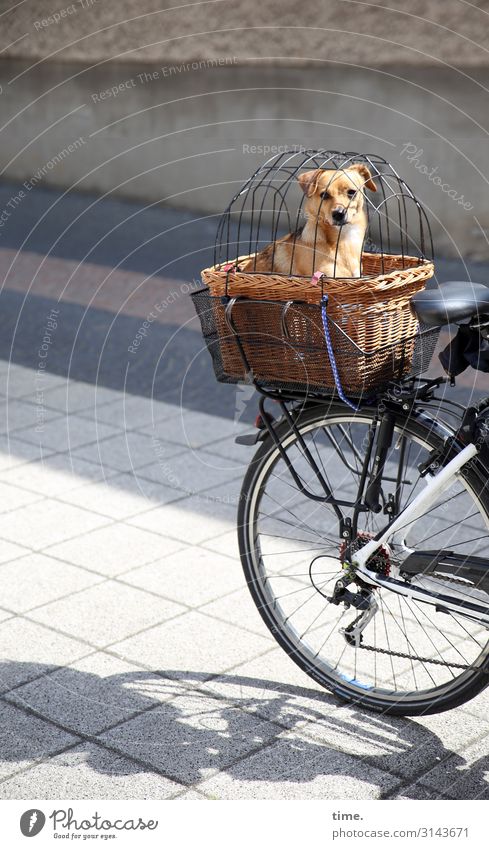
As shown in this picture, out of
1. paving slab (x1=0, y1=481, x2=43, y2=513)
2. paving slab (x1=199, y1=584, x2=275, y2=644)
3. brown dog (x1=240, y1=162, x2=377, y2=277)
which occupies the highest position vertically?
brown dog (x1=240, y1=162, x2=377, y2=277)

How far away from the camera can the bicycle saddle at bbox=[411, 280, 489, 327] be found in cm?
278

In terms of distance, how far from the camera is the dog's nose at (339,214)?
3.11 m

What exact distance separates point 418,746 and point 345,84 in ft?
28.8

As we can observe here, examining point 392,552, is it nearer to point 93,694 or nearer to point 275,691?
point 275,691

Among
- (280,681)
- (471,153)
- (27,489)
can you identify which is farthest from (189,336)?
(280,681)

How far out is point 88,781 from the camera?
2.91 meters

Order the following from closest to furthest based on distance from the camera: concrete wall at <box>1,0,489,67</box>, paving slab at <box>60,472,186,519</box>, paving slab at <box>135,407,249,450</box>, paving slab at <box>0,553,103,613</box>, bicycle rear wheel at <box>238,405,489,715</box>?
bicycle rear wheel at <box>238,405,489,715</box> → paving slab at <box>0,553,103,613</box> → paving slab at <box>60,472,186,519</box> → paving slab at <box>135,407,249,450</box> → concrete wall at <box>1,0,489,67</box>

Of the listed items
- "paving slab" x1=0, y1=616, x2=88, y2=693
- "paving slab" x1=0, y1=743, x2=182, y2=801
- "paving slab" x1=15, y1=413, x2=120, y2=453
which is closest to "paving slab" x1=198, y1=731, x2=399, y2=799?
"paving slab" x1=0, y1=743, x2=182, y2=801

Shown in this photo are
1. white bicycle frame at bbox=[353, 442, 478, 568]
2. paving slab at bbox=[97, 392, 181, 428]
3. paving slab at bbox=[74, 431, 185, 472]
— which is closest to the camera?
white bicycle frame at bbox=[353, 442, 478, 568]

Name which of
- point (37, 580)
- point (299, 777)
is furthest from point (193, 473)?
point (299, 777)

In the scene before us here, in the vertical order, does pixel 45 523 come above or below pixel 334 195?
below

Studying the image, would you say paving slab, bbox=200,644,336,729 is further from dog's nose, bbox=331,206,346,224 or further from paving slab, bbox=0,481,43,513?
paving slab, bbox=0,481,43,513

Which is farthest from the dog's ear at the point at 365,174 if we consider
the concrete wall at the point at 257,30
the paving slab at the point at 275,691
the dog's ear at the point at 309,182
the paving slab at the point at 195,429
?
the concrete wall at the point at 257,30

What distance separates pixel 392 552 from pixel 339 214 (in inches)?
39.7
